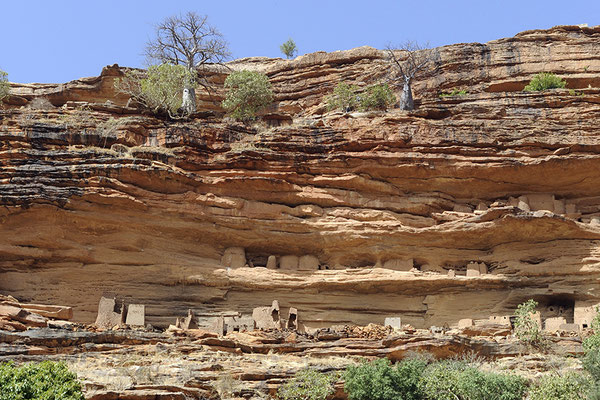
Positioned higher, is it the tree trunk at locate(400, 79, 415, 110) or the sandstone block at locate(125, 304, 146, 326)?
the tree trunk at locate(400, 79, 415, 110)

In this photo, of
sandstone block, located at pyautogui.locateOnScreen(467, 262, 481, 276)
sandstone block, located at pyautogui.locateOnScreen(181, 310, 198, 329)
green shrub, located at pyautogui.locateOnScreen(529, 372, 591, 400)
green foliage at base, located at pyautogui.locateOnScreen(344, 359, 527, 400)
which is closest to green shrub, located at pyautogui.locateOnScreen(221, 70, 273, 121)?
sandstone block, located at pyautogui.locateOnScreen(181, 310, 198, 329)

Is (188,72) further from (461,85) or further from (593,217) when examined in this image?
(593,217)

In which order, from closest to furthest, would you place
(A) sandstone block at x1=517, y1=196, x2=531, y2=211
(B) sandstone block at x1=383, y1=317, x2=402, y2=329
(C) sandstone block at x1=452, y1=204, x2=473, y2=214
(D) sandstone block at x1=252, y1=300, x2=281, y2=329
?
(D) sandstone block at x1=252, y1=300, x2=281, y2=329 → (B) sandstone block at x1=383, y1=317, x2=402, y2=329 → (A) sandstone block at x1=517, y1=196, x2=531, y2=211 → (C) sandstone block at x1=452, y1=204, x2=473, y2=214

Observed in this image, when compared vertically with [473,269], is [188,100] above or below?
above

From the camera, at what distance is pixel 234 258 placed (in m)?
30.8

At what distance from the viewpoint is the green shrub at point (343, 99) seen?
37594mm

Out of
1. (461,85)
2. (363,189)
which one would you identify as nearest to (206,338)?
(363,189)

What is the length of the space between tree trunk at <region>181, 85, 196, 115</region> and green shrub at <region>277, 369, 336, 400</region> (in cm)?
1738

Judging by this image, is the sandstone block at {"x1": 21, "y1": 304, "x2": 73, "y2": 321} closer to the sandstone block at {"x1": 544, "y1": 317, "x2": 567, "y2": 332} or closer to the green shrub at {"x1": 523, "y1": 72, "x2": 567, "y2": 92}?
the sandstone block at {"x1": 544, "y1": 317, "x2": 567, "y2": 332}

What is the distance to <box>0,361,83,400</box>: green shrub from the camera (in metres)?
17.8

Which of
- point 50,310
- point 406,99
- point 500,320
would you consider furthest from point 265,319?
point 406,99

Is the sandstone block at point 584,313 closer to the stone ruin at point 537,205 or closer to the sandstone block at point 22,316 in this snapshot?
the stone ruin at point 537,205

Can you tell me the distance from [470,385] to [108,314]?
40.1 ft

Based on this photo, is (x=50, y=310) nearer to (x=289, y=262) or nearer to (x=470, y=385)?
(x=289, y=262)
